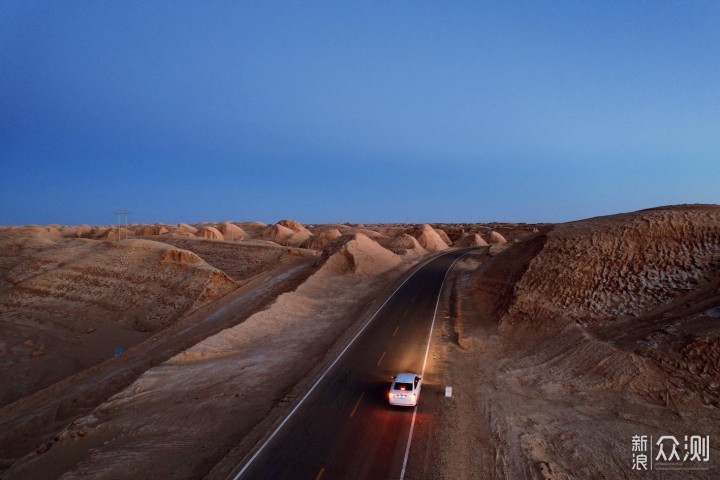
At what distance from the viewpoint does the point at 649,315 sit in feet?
78.1

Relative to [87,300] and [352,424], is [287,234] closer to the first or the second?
[87,300]

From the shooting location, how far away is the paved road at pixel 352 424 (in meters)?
14.5

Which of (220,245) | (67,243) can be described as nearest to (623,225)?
(220,245)

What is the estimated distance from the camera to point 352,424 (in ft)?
57.4

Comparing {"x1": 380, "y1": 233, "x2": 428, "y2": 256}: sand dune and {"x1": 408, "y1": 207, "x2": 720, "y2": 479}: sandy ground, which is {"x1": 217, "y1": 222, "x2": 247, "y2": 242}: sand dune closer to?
{"x1": 380, "y1": 233, "x2": 428, "y2": 256}: sand dune

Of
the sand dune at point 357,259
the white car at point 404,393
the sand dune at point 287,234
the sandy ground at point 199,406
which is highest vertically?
the sand dune at point 287,234

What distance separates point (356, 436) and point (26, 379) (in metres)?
30.6

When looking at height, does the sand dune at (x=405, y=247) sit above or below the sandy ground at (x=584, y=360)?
above

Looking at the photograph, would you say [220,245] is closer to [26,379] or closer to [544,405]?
[26,379]

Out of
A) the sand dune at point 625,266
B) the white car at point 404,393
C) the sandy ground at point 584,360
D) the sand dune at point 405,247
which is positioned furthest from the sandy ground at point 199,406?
the sand dune at point 405,247

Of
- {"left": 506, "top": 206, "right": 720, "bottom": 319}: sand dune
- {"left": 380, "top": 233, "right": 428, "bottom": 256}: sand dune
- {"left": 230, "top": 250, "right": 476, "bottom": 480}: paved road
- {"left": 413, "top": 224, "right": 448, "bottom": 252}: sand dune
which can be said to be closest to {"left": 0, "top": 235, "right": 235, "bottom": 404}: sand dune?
{"left": 230, "top": 250, "right": 476, "bottom": 480}: paved road

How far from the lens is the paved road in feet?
47.4

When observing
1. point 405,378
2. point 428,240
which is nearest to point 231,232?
point 428,240

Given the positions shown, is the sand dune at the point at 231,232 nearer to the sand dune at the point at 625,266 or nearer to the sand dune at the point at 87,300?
the sand dune at the point at 87,300
